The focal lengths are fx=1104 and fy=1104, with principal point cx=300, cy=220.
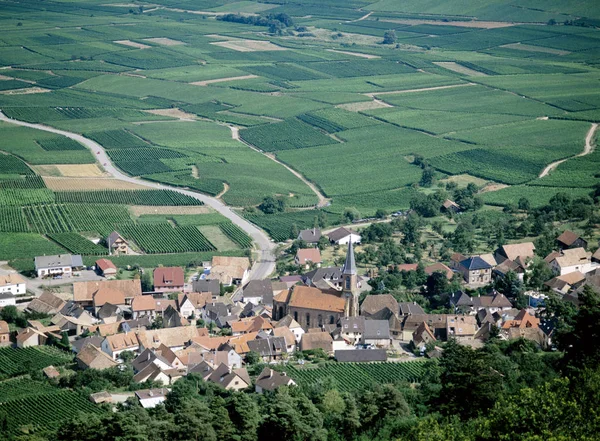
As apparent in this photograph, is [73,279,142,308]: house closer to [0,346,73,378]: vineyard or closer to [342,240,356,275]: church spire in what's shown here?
[0,346,73,378]: vineyard

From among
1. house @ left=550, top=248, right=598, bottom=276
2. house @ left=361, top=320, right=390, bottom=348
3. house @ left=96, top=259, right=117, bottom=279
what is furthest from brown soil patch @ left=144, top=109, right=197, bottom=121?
house @ left=361, top=320, right=390, bottom=348

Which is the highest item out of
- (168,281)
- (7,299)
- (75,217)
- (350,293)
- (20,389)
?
(350,293)

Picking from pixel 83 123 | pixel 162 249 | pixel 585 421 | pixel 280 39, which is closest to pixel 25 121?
pixel 83 123

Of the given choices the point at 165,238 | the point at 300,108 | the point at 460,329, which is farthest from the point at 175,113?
the point at 460,329

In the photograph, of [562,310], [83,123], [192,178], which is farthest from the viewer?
[83,123]

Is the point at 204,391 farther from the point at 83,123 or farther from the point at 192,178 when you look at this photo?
the point at 83,123

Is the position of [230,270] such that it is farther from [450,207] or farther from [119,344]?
[450,207]

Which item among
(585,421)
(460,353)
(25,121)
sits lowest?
(25,121)
